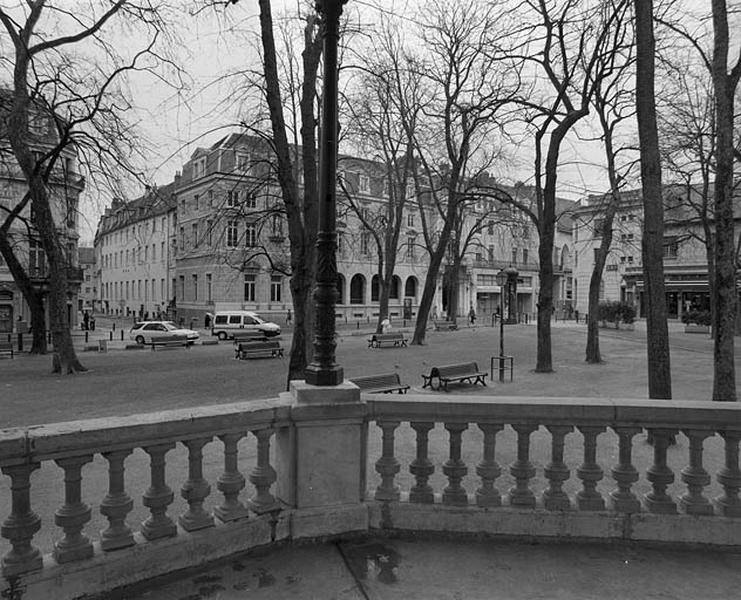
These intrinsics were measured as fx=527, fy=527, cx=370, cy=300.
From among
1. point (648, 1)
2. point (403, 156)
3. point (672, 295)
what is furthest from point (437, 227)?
point (648, 1)

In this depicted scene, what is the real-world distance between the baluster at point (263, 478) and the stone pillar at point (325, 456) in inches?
5.6

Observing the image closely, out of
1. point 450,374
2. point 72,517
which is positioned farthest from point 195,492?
point 450,374

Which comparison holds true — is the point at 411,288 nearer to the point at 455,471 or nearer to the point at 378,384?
the point at 378,384

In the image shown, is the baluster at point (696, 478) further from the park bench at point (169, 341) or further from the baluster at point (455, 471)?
the park bench at point (169, 341)

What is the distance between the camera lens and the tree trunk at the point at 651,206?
7113 mm

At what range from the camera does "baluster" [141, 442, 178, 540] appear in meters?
3.26

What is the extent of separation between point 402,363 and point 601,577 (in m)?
16.6

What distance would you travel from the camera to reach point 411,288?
63906 mm

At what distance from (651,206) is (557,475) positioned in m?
4.87

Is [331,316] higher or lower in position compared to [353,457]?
higher

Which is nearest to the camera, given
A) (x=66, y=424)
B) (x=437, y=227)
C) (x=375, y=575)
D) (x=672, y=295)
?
(x=66, y=424)

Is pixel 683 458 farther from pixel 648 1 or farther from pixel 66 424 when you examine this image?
pixel 66 424

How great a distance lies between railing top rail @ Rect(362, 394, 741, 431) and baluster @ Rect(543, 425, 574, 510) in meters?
0.08

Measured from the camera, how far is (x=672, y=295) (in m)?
55.3
